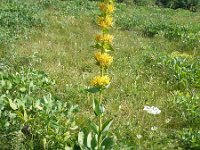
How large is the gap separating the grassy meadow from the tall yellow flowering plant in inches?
8.4

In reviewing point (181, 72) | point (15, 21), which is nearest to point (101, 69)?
point (181, 72)

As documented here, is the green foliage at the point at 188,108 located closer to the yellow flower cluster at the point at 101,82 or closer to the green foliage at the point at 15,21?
the yellow flower cluster at the point at 101,82

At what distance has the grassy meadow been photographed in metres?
4.80

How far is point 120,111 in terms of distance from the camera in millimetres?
6422

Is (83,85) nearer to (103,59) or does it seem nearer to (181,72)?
(181,72)

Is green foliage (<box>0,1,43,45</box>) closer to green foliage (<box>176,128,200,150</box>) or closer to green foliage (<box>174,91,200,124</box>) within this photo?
A: green foliage (<box>174,91,200,124</box>)

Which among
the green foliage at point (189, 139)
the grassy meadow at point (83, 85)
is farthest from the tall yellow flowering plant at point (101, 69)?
the green foliage at point (189, 139)

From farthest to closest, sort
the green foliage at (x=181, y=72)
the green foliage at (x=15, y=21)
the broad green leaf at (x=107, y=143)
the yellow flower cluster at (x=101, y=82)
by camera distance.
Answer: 1. the green foliage at (x=15, y=21)
2. the green foliage at (x=181, y=72)
3. the broad green leaf at (x=107, y=143)
4. the yellow flower cluster at (x=101, y=82)

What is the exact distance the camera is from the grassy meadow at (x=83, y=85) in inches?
189

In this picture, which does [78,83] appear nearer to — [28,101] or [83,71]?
[83,71]

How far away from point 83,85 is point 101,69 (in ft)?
11.8

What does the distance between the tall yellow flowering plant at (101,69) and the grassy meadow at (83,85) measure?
21cm

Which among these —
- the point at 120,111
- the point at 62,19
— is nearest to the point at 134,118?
the point at 120,111

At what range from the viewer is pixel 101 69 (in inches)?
158
